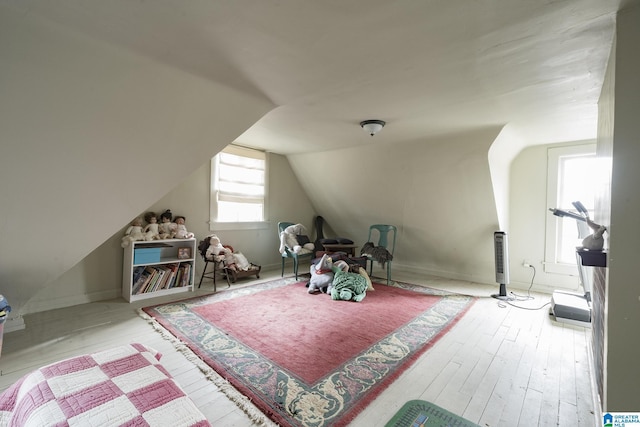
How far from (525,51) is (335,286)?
2.85 meters

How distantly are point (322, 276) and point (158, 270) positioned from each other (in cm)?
205

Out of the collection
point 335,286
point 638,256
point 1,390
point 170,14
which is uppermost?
point 170,14

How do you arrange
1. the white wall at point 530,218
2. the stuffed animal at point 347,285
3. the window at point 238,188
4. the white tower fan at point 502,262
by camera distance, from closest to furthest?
the stuffed animal at point 347,285
the white tower fan at point 502,262
the white wall at point 530,218
the window at point 238,188

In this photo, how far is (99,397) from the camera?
113 centimetres

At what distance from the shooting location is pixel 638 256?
1184mm

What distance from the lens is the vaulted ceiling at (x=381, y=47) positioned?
4.23 feet

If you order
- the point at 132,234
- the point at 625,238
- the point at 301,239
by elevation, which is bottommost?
the point at 301,239

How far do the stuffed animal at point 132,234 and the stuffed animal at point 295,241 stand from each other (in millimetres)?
1889

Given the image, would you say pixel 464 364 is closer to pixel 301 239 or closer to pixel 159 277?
pixel 301 239

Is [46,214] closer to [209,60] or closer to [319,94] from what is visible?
[209,60]

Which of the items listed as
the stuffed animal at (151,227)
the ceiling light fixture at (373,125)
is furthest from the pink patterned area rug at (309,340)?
the ceiling light fixture at (373,125)

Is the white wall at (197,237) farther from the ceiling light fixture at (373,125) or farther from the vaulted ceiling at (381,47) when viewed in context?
the ceiling light fixture at (373,125)

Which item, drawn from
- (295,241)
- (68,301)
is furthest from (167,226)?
(295,241)

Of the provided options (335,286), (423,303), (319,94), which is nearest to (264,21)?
(319,94)
